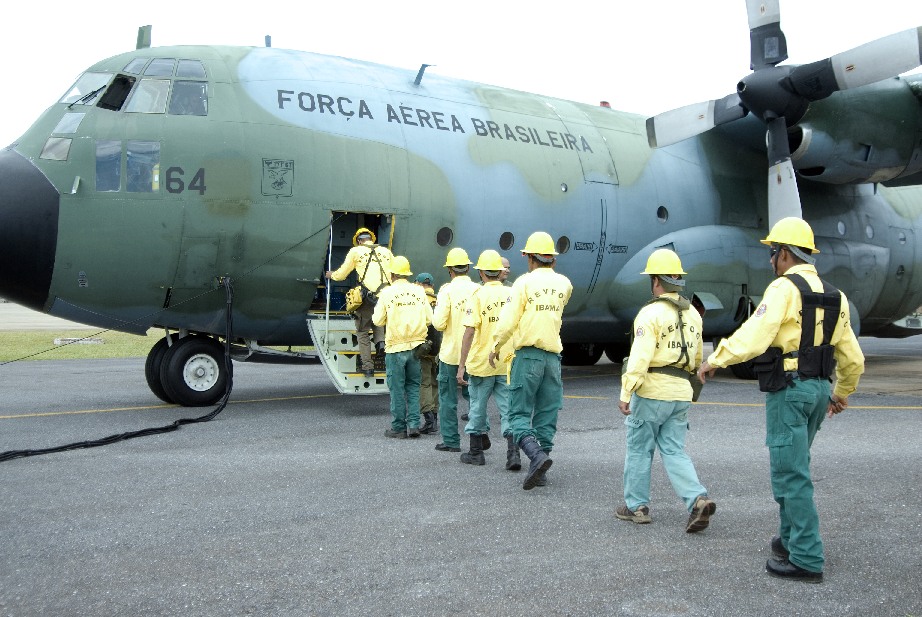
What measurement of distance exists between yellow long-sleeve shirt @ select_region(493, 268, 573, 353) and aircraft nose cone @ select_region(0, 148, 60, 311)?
240 inches

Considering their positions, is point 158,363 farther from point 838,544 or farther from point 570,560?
point 838,544

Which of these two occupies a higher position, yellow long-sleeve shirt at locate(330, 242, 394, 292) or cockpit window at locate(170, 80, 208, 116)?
cockpit window at locate(170, 80, 208, 116)

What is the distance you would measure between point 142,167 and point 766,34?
9.67m

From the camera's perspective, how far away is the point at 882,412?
10961 mm

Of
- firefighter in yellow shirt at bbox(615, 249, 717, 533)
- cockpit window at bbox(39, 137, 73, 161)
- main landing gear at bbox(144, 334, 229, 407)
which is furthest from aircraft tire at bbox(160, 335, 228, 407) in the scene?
firefighter in yellow shirt at bbox(615, 249, 717, 533)

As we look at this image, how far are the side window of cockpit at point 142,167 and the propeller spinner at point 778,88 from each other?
807 cm

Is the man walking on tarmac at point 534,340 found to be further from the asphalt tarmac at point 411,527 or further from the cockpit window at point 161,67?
the cockpit window at point 161,67

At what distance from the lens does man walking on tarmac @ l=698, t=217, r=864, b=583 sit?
464cm

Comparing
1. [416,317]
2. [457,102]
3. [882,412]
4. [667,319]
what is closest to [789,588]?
[667,319]

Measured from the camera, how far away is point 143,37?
11.9 metres

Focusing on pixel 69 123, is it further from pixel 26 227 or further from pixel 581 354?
pixel 581 354

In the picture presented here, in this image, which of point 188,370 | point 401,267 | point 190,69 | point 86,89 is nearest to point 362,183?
point 401,267

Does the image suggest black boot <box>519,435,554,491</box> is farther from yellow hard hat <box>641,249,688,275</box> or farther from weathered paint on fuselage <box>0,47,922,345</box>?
weathered paint on fuselage <box>0,47,922,345</box>

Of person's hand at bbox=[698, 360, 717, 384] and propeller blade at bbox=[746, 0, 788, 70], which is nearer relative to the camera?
person's hand at bbox=[698, 360, 717, 384]
